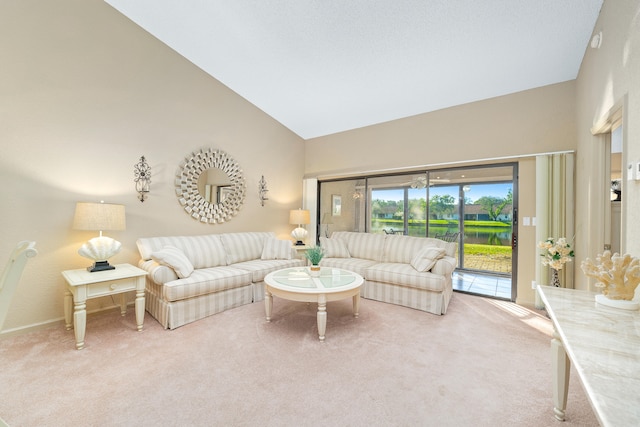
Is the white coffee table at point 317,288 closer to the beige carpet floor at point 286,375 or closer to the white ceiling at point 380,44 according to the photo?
the beige carpet floor at point 286,375

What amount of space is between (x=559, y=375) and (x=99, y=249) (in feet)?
12.4

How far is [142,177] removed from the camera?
332 centimetres

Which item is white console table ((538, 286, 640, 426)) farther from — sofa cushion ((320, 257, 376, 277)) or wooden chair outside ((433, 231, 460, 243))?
wooden chair outside ((433, 231, 460, 243))

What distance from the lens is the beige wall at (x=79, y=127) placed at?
247 centimetres

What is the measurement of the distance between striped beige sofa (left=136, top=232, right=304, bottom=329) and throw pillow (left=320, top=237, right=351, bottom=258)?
0.62 m

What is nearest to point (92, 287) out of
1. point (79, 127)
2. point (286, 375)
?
point (79, 127)

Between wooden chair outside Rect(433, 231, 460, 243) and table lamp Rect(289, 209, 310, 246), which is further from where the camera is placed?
table lamp Rect(289, 209, 310, 246)

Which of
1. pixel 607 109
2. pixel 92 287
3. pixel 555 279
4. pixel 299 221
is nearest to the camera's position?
pixel 607 109

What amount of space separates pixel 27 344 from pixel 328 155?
482cm

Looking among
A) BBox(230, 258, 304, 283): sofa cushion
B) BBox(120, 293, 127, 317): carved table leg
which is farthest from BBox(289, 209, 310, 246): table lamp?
BBox(120, 293, 127, 317): carved table leg

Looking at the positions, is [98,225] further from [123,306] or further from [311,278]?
[311,278]

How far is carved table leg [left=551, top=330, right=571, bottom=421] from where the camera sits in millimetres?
1466

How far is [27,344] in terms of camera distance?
2.30 meters

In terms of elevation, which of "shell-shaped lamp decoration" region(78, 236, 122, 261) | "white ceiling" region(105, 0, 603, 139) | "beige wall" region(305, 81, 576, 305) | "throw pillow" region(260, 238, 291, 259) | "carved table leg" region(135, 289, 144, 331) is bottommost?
"carved table leg" region(135, 289, 144, 331)
